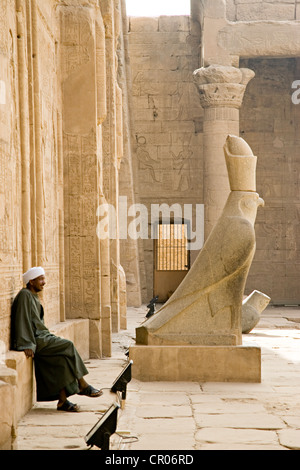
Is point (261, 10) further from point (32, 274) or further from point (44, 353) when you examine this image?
point (44, 353)

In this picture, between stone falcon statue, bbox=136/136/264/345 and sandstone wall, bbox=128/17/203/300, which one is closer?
stone falcon statue, bbox=136/136/264/345

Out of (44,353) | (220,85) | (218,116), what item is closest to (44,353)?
(44,353)

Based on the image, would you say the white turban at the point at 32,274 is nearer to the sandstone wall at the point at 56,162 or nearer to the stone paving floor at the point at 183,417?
the sandstone wall at the point at 56,162

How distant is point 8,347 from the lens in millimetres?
5824

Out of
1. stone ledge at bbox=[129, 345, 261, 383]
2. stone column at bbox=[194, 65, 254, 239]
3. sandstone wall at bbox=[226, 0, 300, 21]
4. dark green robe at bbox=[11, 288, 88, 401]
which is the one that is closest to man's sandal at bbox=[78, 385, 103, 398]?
dark green robe at bbox=[11, 288, 88, 401]

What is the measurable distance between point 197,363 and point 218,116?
374 inches

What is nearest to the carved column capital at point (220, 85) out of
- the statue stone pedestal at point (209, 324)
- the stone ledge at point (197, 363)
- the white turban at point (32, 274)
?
the statue stone pedestal at point (209, 324)

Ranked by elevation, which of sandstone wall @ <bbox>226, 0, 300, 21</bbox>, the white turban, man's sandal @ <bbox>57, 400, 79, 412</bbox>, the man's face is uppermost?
sandstone wall @ <bbox>226, 0, 300, 21</bbox>

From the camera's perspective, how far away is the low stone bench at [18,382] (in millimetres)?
4133

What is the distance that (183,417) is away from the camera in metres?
5.84

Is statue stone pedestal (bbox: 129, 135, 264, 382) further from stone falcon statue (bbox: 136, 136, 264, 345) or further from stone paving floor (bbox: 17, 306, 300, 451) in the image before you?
stone paving floor (bbox: 17, 306, 300, 451)

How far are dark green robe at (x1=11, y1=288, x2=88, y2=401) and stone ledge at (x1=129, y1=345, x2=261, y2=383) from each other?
164 cm

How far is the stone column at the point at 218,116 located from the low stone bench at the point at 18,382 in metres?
7.86

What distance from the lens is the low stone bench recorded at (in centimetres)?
413
